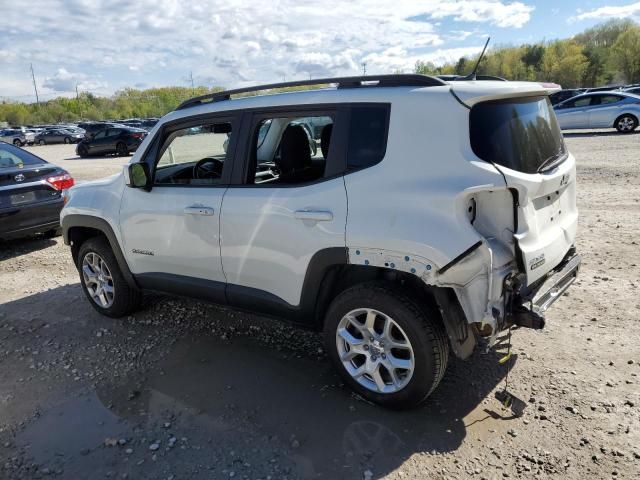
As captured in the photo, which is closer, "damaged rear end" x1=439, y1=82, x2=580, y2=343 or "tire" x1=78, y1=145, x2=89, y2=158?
"damaged rear end" x1=439, y1=82, x2=580, y2=343

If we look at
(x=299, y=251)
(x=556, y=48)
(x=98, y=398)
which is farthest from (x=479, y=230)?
(x=556, y=48)

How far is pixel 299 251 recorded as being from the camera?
3205mm

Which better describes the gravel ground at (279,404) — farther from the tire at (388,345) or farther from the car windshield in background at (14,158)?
the car windshield in background at (14,158)

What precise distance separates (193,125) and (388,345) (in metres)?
2.27

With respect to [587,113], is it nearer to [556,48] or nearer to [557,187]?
[557,187]

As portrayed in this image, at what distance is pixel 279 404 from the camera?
3.23 metres

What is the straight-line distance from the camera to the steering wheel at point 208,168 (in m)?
3.83

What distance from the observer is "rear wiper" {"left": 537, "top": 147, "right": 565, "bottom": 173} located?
118 inches

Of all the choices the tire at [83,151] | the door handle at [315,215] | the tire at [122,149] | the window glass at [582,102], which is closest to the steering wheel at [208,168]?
the door handle at [315,215]

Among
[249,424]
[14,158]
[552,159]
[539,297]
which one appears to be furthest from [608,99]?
[249,424]

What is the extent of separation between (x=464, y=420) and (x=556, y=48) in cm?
8844

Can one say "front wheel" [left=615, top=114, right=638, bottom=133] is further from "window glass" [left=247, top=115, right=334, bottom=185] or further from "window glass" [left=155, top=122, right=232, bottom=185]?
"window glass" [left=155, top=122, right=232, bottom=185]

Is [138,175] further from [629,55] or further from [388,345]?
[629,55]

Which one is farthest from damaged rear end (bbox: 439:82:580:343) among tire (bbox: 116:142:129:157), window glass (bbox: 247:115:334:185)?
tire (bbox: 116:142:129:157)
